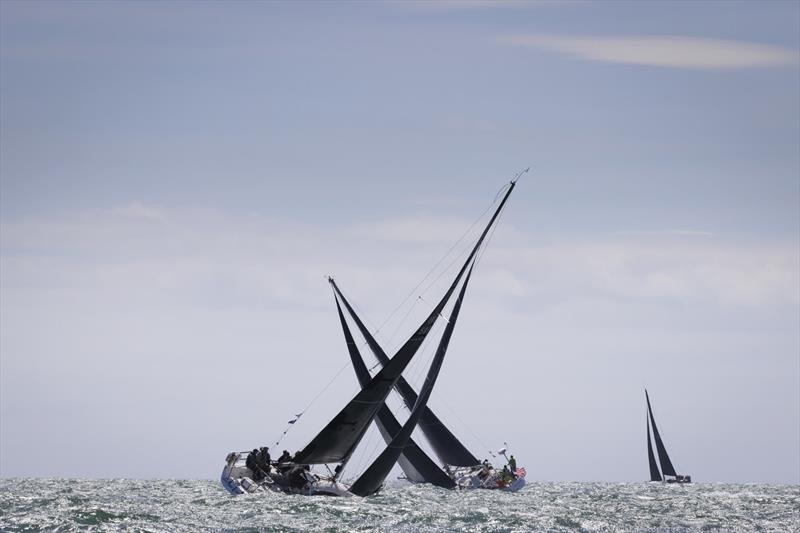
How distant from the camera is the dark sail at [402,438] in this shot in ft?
160

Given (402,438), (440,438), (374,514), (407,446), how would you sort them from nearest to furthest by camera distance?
(374,514), (402,438), (407,446), (440,438)

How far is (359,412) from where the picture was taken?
49594 millimetres

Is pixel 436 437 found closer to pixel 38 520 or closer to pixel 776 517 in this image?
pixel 776 517

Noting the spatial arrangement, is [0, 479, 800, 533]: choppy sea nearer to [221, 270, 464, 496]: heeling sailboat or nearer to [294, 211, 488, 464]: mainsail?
[221, 270, 464, 496]: heeling sailboat

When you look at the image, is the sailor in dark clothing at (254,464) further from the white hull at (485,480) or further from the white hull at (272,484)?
the white hull at (485,480)

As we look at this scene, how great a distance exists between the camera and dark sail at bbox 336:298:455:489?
2436 inches

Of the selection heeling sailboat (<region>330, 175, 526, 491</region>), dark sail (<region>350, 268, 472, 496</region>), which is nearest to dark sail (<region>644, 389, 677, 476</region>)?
heeling sailboat (<region>330, 175, 526, 491</region>)

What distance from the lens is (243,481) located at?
167ft

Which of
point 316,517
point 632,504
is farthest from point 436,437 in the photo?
point 316,517

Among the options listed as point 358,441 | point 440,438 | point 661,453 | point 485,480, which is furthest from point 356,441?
point 661,453

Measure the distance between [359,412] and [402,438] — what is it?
80.6 inches

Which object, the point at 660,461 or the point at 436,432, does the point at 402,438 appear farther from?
the point at 660,461

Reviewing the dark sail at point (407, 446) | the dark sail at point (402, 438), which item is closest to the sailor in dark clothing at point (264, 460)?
the dark sail at point (402, 438)

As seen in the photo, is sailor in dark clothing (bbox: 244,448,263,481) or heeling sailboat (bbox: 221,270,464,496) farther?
sailor in dark clothing (bbox: 244,448,263,481)
